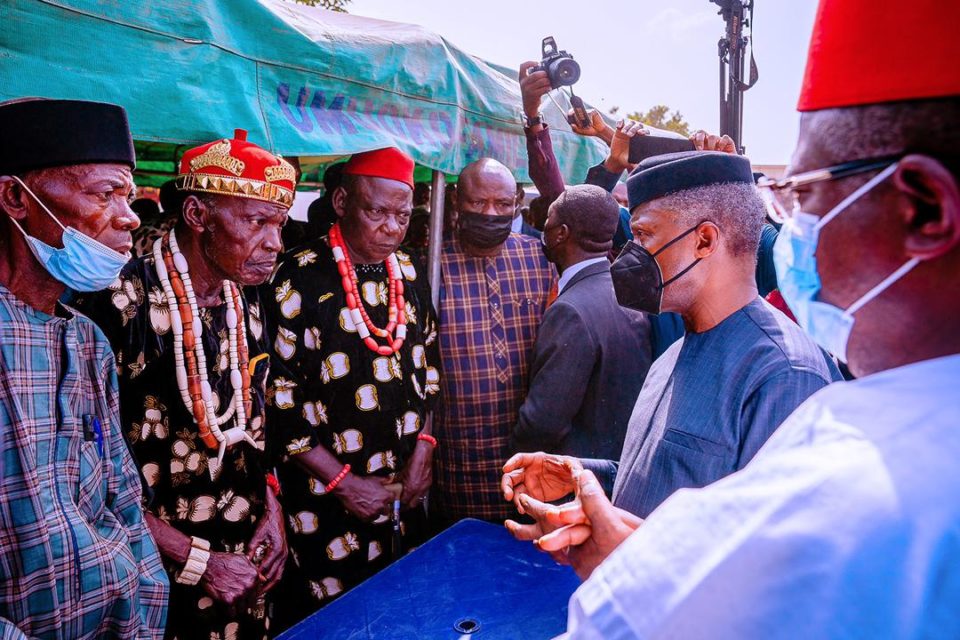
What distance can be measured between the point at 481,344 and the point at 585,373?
86 cm

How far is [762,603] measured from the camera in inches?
23.6

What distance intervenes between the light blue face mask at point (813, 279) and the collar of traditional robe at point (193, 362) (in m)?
2.12

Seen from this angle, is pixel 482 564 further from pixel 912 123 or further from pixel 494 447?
pixel 912 123

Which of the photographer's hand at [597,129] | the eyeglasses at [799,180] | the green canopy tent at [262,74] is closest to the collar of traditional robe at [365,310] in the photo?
the green canopy tent at [262,74]

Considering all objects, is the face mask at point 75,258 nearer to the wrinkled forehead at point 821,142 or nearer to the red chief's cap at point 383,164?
the red chief's cap at point 383,164

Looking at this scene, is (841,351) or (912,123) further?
(841,351)

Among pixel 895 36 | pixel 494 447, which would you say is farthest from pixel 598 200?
pixel 895 36

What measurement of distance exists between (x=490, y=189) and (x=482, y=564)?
7.38ft

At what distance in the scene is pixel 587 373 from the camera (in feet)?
9.45

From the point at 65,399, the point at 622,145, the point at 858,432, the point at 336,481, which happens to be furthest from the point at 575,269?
the point at 858,432

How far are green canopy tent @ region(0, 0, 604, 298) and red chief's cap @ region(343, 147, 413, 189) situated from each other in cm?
8

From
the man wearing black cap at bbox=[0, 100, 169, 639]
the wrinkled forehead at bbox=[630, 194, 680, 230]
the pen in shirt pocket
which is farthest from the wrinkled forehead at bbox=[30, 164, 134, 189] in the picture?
the wrinkled forehead at bbox=[630, 194, 680, 230]

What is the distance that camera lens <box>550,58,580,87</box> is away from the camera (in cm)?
383

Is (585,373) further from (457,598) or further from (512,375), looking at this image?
(457,598)
